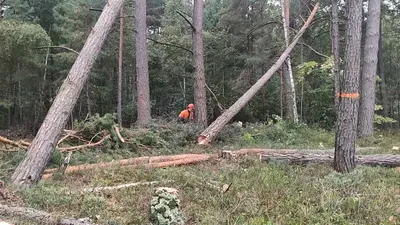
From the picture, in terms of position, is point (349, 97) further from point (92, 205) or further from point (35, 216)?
point (35, 216)

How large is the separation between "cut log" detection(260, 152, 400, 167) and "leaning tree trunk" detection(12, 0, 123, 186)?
395cm

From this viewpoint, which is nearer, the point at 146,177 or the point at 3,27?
the point at 146,177

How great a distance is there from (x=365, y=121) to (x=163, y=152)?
808 centimetres

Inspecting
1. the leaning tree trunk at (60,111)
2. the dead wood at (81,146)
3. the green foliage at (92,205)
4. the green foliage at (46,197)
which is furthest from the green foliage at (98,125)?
the green foliage at (92,205)

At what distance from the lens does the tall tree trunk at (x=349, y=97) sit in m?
7.07

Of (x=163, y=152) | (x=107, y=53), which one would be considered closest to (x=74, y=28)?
(x=107, y=53)

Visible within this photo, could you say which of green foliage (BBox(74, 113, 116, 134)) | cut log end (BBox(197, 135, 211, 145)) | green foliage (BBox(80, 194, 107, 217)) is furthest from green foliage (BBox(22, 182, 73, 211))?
cut log end (BBox(197, 135, 211, 145))

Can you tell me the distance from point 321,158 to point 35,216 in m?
5.57

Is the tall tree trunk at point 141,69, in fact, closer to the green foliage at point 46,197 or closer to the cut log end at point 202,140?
the cut log end at point 202,140

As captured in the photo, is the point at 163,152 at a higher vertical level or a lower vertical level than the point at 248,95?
lower

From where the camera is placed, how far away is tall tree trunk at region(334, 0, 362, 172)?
7066 millimetres

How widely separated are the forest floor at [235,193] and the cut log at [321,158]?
28 centimetres

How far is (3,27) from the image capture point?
59.2 feet

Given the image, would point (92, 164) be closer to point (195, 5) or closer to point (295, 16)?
point (195, 5)
